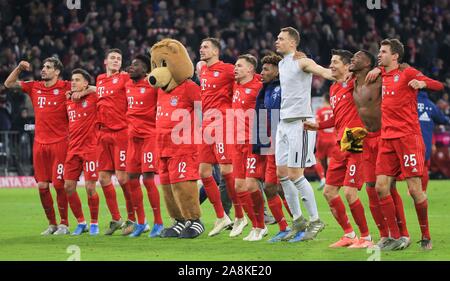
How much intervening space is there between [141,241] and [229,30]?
1710 centimetres

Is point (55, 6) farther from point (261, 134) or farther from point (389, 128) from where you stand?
point (389, 128)

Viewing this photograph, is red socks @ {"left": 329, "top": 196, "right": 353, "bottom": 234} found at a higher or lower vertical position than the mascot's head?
lower

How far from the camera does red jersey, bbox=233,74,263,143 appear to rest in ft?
45.2

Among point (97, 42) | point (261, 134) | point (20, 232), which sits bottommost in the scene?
point (20, 232)

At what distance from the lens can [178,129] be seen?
13438 millimetres

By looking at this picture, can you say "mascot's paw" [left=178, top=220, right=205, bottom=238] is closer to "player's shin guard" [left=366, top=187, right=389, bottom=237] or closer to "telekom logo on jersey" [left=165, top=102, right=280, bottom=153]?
"telekom logo on jersey" [left=165, top=102, right=280, bottom=153]

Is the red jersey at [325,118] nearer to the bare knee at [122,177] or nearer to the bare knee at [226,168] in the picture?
the bare knee at [226,168]

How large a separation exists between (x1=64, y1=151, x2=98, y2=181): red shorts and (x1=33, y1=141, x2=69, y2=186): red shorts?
0.12m

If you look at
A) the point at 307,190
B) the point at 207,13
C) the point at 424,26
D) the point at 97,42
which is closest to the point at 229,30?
the point at 207,13

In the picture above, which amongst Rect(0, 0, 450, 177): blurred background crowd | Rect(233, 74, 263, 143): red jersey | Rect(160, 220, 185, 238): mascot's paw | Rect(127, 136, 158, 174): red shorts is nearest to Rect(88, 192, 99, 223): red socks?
Rect(127, 136, 158, 174): red shorts

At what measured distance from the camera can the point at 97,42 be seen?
28047 mm

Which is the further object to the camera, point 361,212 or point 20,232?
point 20,232

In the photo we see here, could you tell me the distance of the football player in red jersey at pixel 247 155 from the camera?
13.3 m

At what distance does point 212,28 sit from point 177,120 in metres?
16.7
